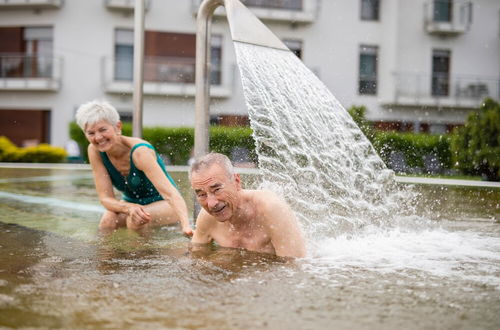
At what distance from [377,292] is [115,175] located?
3.14 meters

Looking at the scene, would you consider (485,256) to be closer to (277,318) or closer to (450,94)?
(277,318)

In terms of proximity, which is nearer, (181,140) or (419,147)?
(419,147)

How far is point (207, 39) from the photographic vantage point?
18.7 feet

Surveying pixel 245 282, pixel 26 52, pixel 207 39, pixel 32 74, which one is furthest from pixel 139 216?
pixel 26 52

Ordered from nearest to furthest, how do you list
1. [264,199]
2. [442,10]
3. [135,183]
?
[264,199]
[135,183]
[442,10]

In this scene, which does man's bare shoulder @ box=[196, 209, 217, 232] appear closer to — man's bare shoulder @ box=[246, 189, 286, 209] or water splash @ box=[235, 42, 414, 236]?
man's bare shoulder @ box=[246, 189, 286, 209]

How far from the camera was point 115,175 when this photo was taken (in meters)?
5.70

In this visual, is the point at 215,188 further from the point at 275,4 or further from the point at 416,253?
the point at 275,4

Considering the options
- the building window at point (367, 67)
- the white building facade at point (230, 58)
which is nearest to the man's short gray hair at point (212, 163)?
the white building facade at point (230, 58)

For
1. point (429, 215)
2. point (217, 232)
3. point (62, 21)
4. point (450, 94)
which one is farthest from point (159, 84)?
point (217, 232)

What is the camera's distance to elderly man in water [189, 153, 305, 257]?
3859 millimetres

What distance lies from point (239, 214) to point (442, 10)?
90.4 ft

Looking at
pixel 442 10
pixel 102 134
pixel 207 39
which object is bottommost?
pixel 102 134

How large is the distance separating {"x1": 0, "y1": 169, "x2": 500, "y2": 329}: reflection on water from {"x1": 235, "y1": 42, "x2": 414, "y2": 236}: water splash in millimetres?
634
